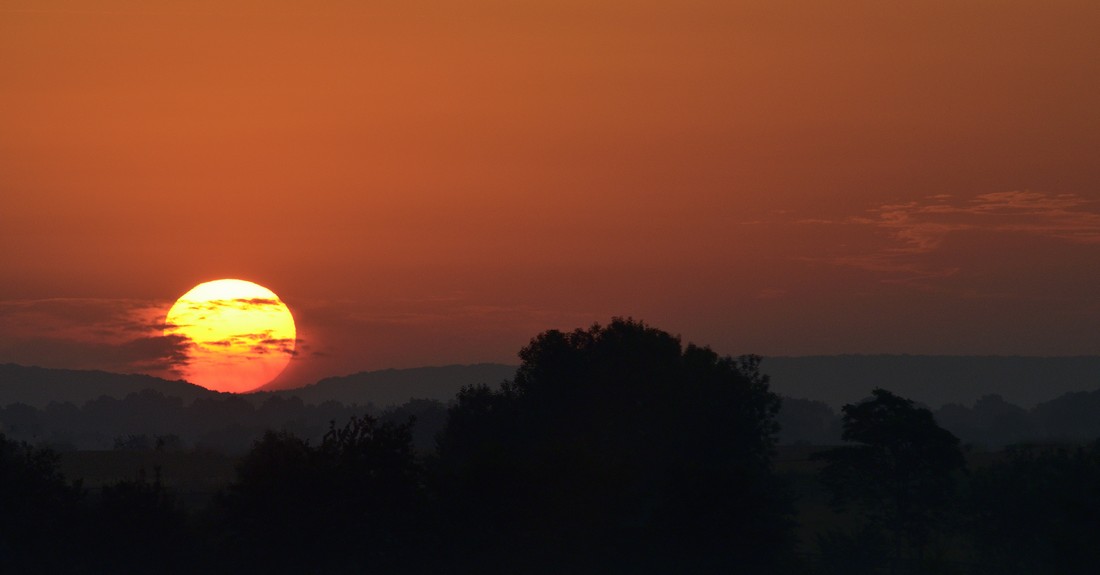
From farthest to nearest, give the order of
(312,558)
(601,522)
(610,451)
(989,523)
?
(610,451) < (989,523) < (601,522) < (312,558)

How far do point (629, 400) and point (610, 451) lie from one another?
10117 millimetres

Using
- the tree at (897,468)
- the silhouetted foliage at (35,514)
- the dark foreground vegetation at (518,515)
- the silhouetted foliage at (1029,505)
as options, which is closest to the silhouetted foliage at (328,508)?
the dark foreground vegetation at (518,515)

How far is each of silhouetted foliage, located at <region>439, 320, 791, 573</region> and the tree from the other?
5118 mm

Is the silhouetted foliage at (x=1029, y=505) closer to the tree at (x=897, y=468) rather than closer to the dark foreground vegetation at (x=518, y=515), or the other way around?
the dark foreground vegetation at (x=518, y=515)

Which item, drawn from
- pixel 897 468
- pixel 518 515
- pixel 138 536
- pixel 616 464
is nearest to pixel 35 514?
pixel 138 536

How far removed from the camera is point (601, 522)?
66250 mm

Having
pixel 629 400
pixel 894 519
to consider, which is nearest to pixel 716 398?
pixel 629 400

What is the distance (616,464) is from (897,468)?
1984 centimetres

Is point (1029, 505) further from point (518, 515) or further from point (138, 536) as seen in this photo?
point (138, 536)

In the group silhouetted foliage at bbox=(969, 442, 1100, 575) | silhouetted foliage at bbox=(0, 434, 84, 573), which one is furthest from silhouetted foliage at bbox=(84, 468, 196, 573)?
silhouetted foliage at bbox=(969, 442, 1100, 575)

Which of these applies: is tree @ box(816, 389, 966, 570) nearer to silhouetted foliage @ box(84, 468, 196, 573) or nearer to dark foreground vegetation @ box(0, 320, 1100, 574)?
dark foreground vegetation @ box(0, 320, 1100, 574)

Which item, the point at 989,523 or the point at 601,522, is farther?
the point at 989,523

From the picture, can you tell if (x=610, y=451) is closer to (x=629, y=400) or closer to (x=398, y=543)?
(x=629, y=400)

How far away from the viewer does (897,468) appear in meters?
86.4
